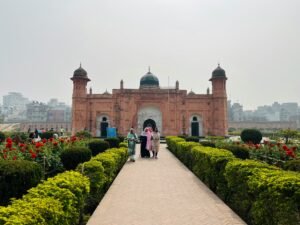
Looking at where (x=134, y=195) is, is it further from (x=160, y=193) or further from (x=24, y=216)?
(x=24, y=216)

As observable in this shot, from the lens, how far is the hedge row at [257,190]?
3.30m

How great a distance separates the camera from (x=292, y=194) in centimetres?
331

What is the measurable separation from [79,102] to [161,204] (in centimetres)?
2535

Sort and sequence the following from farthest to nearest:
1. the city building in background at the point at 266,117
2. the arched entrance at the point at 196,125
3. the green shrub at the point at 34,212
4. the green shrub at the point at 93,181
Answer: the city building in background at the point at 266,117 < the arched entrance at the point at 196,125 < the green shrub at the point at 93,181 < the green shrub at the point at 34,212

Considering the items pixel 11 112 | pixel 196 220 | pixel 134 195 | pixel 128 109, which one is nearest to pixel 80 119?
pixel 128 109

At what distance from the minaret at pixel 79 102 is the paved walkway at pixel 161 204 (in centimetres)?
2217

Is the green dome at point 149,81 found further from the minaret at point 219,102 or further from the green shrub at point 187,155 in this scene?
the green shrub at point 187,155

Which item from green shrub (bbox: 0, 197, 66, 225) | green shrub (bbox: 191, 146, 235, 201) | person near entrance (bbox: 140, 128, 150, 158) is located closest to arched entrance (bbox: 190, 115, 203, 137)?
person near entrance (bbox: 140, 128, 150, 158)

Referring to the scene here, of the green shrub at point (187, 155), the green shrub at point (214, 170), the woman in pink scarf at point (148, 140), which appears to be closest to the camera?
the green shrub at point (214, 170)

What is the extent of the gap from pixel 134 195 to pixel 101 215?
4.94 feet

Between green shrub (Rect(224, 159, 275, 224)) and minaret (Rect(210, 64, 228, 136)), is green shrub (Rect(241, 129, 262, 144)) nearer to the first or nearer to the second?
minaret (Rect(210, 64, 228, 136))

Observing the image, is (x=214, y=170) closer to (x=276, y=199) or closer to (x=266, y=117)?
(x=276, y=199)

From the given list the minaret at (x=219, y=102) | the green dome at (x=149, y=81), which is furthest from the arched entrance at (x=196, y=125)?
the green dome at (x=149, y=81)

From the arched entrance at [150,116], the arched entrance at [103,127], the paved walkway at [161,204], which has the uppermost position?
the arched entrance at [150,116]
